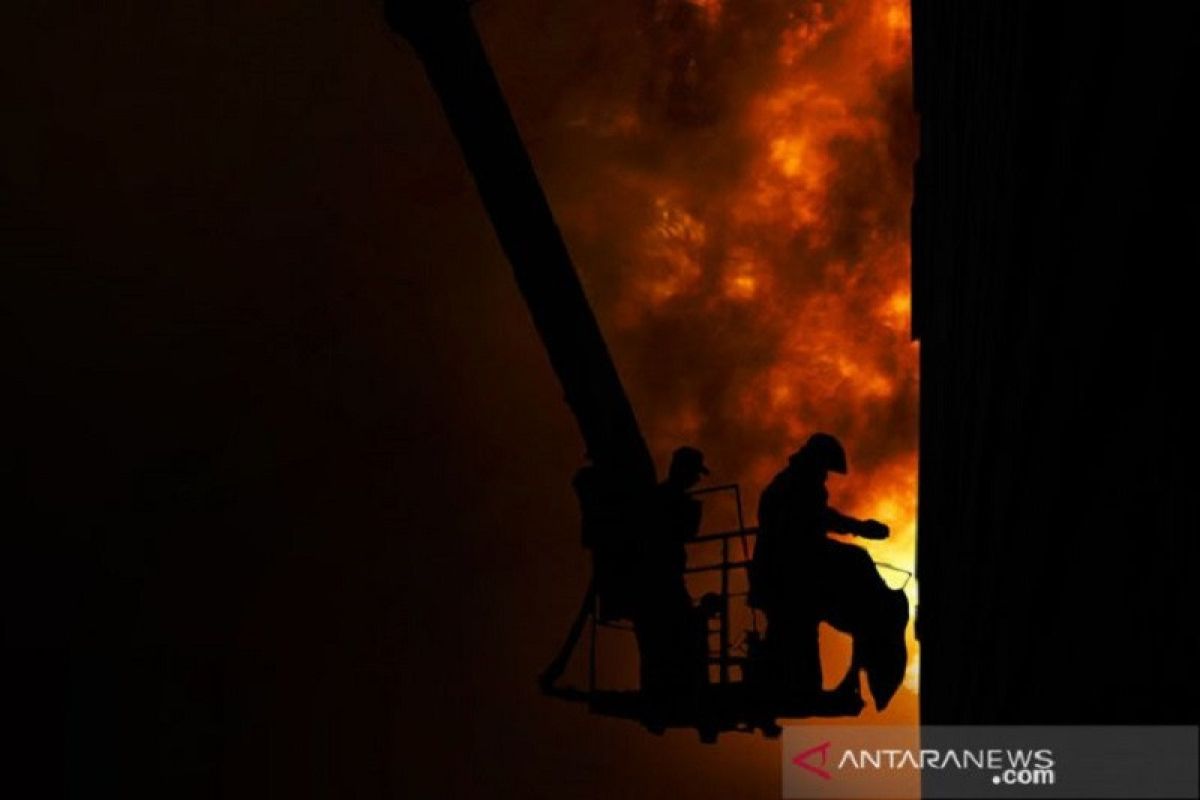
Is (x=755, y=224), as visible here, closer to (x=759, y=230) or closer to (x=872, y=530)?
(x=759, y=230)

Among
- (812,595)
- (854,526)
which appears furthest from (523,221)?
(812,595)

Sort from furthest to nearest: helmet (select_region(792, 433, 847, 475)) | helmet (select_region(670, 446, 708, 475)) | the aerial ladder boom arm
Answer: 1. helmet (select_region(670, 446, 708, 475))
2. the aerial ladder boom arm
3. helmet (select_region(792, 433, 847, 475))

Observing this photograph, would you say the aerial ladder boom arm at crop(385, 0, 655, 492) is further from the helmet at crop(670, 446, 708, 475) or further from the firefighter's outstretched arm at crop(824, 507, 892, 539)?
the firefighter's outstretched arm at crop(824, 507, 892, 539)

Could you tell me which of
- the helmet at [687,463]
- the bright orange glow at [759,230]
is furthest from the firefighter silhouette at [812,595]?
the bright orange glow at [759,230]

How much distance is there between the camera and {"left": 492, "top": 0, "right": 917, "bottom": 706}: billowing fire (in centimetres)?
2081

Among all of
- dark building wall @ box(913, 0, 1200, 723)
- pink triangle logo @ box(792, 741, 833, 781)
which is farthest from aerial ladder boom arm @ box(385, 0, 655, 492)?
pink triangle logo @ box(792, 741, 833, 781)

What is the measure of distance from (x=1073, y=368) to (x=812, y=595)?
566cm

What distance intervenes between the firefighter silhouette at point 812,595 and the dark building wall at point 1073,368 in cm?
241

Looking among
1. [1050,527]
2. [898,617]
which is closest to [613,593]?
[898,617]

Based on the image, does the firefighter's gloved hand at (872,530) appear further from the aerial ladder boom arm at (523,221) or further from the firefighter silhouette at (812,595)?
A: the aerial ladder boom arm at (523,221)

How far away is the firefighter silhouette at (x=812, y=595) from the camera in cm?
955

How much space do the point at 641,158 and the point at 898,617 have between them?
13716mm

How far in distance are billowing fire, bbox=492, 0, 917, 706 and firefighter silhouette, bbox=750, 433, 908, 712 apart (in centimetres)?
1056

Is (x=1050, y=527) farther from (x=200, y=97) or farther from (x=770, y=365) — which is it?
(x=200, y=97)
